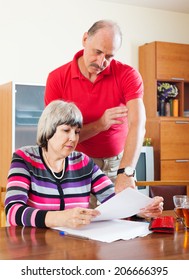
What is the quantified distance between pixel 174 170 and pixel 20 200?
4160 mm

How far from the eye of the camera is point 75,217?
1648mm

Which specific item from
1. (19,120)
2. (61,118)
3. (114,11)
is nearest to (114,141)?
(61,118)

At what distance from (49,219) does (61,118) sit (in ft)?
1.67

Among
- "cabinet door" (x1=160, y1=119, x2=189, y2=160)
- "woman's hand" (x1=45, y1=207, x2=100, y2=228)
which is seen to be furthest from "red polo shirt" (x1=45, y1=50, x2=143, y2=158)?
"cabinet door" (x1=160, y1=119, x2=189, y2=160)

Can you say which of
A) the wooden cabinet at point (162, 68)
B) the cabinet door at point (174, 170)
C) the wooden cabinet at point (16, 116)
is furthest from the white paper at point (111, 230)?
the wooden cabinet at point (162, 68)

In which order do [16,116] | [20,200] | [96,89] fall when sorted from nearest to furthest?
[20,200], [96,89], [16,116]

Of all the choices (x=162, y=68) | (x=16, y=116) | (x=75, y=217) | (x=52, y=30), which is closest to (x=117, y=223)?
(x=75, y=217)

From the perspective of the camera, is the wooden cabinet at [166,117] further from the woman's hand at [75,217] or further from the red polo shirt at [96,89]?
the woman's hand at [75,217]

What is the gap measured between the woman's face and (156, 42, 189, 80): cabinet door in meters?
3.93

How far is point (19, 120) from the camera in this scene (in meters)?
5.05

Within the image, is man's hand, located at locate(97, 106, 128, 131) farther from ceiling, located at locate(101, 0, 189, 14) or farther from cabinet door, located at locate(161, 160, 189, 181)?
ceiling, located at locate(101, 0, 189, 14)

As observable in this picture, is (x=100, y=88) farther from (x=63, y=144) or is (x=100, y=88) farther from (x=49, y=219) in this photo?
(x=49, y=219)

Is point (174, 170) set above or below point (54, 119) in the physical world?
below

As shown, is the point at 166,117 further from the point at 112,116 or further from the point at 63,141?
the point at 63,141
